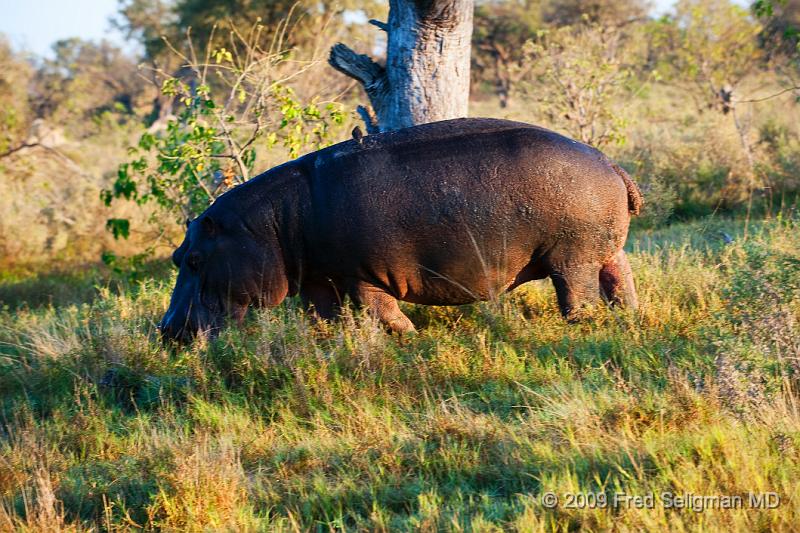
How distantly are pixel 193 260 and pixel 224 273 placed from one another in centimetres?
24

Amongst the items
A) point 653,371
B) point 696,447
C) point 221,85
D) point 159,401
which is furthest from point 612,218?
point 221,85

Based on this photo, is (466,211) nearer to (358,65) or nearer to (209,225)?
(209,225)

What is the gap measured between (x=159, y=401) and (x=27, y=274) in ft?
24.9

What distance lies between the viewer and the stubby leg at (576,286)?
5562 mm

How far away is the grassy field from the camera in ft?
12.0

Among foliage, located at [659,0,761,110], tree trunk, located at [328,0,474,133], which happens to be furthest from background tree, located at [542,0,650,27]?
tree trunk, located at [328,0,474,133]

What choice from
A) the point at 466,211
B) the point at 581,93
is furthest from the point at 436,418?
the point at 581,93

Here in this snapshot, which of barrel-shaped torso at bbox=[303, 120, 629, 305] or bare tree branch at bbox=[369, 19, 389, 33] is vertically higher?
bare tree branch at bbox=[369, 19, 389, 33]

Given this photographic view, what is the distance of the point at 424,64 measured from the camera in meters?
7.08

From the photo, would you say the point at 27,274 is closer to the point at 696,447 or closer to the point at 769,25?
the point at 696,447

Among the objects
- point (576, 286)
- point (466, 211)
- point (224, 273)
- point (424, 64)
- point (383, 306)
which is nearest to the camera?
point (466, 211)

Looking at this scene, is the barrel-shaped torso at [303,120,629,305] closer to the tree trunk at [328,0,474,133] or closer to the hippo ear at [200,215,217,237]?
the hippo ear at [200,215,217,237]

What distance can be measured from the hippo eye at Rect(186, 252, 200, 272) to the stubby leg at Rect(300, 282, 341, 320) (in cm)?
76

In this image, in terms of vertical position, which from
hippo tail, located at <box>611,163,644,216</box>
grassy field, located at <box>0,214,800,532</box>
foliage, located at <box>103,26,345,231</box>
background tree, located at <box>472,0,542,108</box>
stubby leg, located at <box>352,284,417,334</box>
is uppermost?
background tree, located at <box>472,0,542,108</box>
